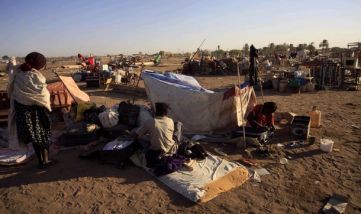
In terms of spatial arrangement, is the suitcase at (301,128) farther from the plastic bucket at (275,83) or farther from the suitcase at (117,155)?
the plastic bucket at (275,83)

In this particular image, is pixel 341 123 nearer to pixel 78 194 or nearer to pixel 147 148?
pixel 147 148

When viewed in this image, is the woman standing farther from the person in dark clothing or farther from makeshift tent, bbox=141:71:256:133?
the person in dark clothing

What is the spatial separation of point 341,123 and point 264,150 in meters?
3.28

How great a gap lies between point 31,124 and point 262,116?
4.55 metres

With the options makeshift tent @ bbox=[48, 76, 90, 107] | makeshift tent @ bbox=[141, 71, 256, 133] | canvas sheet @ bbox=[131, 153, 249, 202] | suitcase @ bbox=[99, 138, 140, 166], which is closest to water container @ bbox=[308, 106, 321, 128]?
makeshift tent @ bbox=[141, 71, 256, 133]

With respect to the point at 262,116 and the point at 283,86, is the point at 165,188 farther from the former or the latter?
the point at 283,86

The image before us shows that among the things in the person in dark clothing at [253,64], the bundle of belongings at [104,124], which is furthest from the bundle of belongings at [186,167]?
the person in dark clothing at [253,64]

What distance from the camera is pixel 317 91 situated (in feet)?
42.8

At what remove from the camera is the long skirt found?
4.89 metres

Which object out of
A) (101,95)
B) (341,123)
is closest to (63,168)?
(341,123)

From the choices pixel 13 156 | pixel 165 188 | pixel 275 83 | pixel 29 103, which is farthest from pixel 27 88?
pixel 275 83

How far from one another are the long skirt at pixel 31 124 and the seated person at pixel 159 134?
1561 millimetres

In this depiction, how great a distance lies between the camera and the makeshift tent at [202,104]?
667 cm

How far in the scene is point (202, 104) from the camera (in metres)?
6.93
